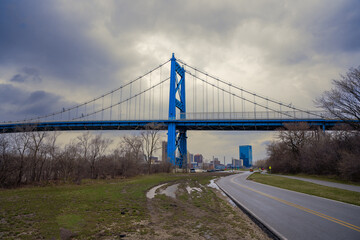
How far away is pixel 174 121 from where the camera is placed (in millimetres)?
56812

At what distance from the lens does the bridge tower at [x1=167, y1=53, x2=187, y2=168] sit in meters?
55.8

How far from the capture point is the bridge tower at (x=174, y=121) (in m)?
55.8

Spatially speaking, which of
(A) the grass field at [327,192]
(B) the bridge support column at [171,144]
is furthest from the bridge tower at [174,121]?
(A) the grass field at [327,192]

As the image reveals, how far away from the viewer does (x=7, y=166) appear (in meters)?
25.8

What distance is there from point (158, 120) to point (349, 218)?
49.7 meters

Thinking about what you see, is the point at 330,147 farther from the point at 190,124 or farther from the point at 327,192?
the point at 190,124

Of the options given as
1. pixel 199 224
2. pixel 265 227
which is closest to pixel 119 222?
pixel 199 224

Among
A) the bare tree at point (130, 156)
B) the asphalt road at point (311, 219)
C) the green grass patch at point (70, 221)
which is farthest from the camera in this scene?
the bare tree at point (130, 156)

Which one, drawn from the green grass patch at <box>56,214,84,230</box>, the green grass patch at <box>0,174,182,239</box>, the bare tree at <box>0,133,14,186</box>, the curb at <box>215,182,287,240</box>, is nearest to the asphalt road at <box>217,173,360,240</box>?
the curb at <box>215,182,287,240</box>

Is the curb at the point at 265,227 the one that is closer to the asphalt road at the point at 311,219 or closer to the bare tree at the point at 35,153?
the asphalt road at the point at 311,219

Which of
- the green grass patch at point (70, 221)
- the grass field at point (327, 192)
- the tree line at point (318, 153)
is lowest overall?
the grass field at point (327, 192)

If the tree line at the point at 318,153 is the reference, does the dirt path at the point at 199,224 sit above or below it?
below

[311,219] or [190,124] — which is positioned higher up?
[190,124]

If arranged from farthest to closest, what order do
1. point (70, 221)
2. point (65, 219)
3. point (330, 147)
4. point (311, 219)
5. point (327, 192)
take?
point (330, 147) < point (327, 192) < point (311, 219) < point (65, 219) < point (70, 221)
